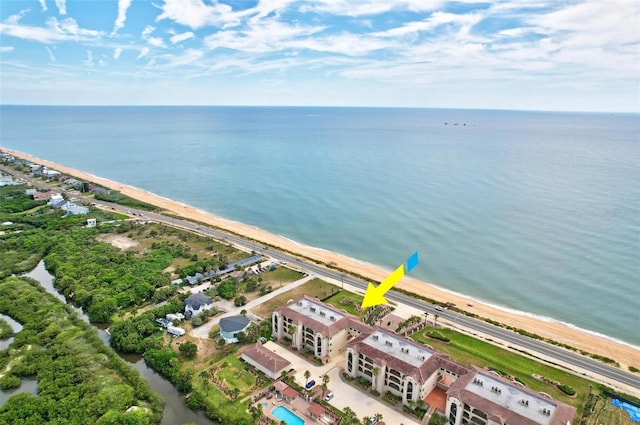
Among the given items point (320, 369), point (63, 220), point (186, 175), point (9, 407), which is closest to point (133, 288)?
point (9, 407)

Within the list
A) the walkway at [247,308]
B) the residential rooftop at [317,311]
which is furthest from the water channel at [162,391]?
the residential rooftop at [317,311]

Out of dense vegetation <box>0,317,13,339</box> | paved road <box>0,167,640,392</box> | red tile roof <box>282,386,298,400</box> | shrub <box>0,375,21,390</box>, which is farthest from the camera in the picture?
dense vegetation <box>0,317,13,339</box>

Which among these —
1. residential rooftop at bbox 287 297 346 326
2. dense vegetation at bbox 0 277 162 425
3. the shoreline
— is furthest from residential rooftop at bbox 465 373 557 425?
dense vegetation at bbox 0 277 162 425

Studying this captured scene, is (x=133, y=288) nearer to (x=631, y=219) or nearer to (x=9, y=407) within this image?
(x=9, y=407)

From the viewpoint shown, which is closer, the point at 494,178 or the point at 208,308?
the point at 208,308

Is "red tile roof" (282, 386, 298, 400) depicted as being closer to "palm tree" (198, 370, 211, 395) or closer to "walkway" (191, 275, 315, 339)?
"palm tree" (198, 370, 211, 395)

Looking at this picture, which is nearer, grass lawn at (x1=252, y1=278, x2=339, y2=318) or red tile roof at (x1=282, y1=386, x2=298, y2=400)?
red tile roof at (x1=282, y1=386, x2=298, y2=400)

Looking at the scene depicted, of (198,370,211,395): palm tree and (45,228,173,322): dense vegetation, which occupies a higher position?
(45,228,173,322): dense vegetation

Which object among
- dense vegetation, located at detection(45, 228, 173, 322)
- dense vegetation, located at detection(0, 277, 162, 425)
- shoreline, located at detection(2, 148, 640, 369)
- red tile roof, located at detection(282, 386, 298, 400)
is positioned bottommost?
shoreline, located at detection(2, 148, 640, 369)

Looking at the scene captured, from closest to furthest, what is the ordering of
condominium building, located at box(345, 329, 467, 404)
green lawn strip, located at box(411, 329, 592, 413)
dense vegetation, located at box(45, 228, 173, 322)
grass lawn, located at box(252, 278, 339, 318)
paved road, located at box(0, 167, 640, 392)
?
condominium building, located at box(345, 329, 467, 404) < green lawn strip, located at box(411, 329, 592, 413) < paved road, located at box(0, 167, 640, 392) < grass lawn, located at box(252, 278, 339, 318) < dense vegetation, located at box(45, 228, 173, 322)
